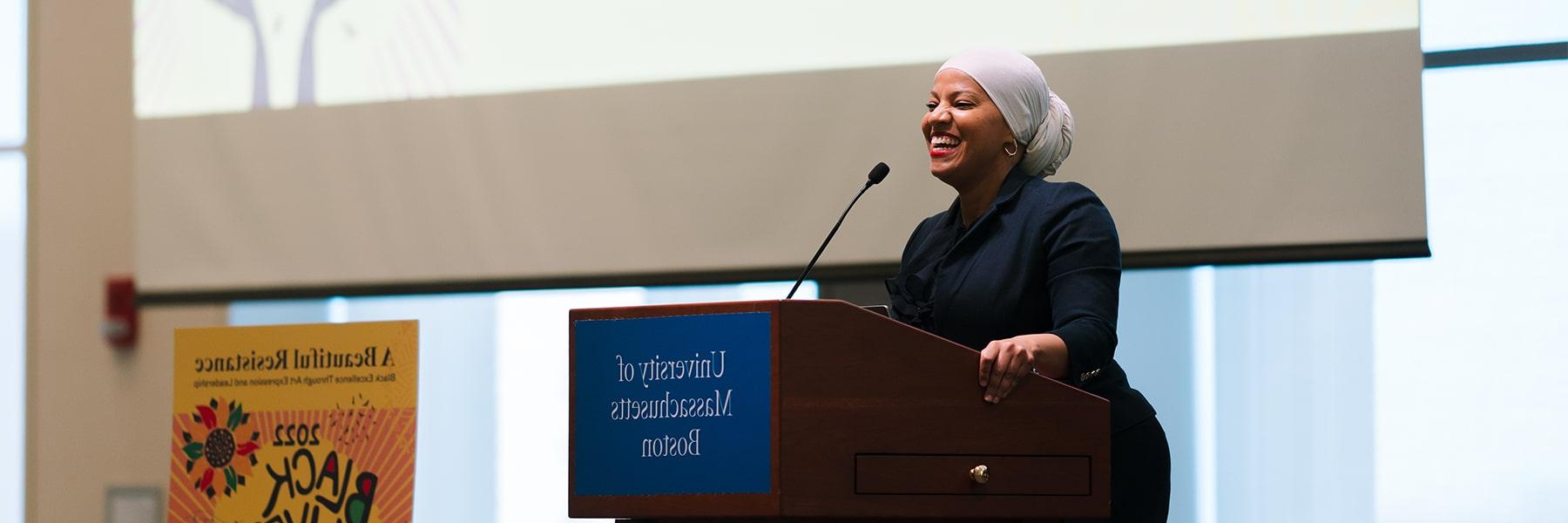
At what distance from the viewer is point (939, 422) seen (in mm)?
1678

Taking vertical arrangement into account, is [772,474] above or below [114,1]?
below

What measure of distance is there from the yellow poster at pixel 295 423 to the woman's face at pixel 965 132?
5.00 ft

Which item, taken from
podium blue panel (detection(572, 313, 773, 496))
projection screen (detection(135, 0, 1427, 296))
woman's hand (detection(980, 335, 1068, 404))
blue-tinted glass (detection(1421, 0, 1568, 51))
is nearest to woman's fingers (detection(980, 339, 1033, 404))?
woman's hand (detection(980, 335, 1068, 404))

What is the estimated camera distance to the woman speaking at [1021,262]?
71.5 inches

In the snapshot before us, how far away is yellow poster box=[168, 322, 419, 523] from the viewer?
3232mm

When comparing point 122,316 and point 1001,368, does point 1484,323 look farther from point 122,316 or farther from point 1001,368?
point 122,316

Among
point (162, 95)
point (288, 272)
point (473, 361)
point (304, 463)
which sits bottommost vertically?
point (304, 463)

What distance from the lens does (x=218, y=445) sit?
3.35 m

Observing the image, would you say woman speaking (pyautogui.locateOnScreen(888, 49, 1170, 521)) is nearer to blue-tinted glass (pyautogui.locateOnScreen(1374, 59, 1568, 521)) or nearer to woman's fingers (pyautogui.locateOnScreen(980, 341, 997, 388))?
woman's fingers (pyautogui.locateOnScreen(980, 341, 997, 388))

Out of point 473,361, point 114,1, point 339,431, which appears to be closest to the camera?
point 339,431

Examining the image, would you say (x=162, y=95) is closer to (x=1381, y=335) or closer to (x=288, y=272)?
(x=288, y=272)

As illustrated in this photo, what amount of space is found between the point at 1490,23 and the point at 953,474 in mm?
1967

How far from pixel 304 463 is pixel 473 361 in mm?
472

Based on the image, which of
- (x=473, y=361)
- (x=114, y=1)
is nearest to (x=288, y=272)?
(x=473, y=361)
